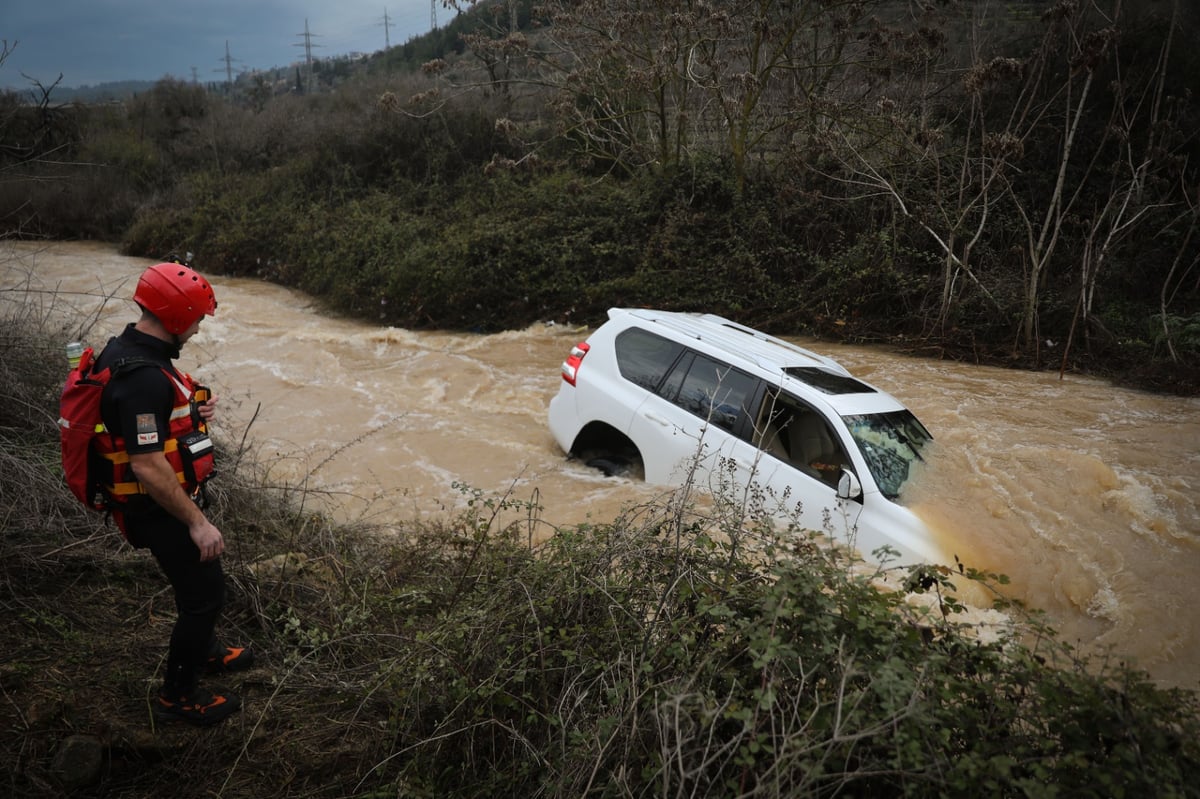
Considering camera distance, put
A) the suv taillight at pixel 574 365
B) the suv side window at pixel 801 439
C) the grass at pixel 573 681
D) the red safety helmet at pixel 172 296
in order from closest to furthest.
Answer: the grass at pixel 573 681 < the red safety helmet at pixel 172 296 < the suv side window at pixel 801 439 < the suv taillight at pixel 574 365

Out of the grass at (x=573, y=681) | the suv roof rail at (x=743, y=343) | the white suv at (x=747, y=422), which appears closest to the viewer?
the grass at (x=573, y=681)

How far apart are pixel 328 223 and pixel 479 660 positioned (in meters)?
16.5

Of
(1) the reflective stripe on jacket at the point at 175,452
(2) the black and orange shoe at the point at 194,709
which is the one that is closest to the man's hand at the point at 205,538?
(1) the reflective stripe on jacket at the point at 175,452

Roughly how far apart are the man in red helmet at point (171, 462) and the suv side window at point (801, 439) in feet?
11.3

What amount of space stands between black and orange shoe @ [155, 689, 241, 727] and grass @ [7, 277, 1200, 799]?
0.05 m

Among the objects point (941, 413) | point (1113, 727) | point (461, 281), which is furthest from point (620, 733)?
point (461, 281)

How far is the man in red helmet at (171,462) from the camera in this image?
9.38ft

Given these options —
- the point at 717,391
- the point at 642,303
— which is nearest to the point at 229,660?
the point at 717,391

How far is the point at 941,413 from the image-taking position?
7.98m

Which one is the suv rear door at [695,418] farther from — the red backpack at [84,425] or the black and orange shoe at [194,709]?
the red backpack at [84,425]

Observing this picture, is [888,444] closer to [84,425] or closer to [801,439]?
[801,439]

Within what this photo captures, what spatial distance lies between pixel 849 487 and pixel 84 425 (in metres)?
4.12

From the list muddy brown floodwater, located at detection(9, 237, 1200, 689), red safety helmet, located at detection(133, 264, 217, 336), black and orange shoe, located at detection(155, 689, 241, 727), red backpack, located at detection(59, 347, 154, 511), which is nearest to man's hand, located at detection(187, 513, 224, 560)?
red backpack, located at detection(59, 347, 154, 511)

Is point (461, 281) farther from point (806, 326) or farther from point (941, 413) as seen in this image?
point (941, 413)
